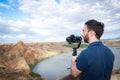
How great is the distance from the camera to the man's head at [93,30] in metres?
3.79

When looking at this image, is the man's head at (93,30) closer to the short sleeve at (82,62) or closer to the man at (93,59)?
the man at (93,59)

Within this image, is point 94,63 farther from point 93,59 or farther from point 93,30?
point 93,30

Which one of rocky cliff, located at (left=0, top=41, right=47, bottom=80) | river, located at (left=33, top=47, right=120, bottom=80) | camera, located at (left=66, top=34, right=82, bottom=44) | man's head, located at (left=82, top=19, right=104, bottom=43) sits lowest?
river, located at (left=33, top=47, right=120, bottom=80)

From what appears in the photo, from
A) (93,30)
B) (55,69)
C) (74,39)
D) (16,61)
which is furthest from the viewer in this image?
(55,69)

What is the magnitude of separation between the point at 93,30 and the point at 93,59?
1.77 ft

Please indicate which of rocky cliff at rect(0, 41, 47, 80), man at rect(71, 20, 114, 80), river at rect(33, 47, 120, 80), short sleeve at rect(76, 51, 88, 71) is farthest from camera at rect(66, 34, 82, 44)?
river at rect(33, 47, 120, 80)

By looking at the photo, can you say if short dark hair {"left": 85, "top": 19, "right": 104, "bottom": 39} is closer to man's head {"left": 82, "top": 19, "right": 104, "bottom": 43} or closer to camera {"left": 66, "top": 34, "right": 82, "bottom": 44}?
man's head {"left": 82, "top": 19, "right": 104, "bottom": 43}

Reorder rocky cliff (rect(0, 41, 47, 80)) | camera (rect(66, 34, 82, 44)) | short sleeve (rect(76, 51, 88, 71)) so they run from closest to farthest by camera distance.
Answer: short sleeve (rect(76, 51, 88, 71)) → camera (rect(66, 34, 82, 44)) → rocky cliff (rect(0, 41, 47, 80))

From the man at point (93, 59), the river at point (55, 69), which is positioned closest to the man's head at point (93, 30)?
the man at point (93, 59)

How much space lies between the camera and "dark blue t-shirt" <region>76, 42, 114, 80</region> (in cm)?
354

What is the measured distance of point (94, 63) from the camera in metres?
3.56

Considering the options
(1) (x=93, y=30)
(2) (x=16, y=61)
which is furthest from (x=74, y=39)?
(2) (x=16, y=61)

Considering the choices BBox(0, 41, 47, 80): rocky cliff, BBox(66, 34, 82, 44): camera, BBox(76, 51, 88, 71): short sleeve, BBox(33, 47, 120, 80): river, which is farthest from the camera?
BBox(33, 47, 120, 80): river

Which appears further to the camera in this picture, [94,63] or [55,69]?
[55,69]
